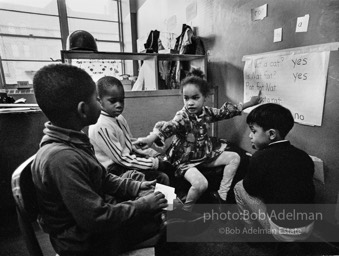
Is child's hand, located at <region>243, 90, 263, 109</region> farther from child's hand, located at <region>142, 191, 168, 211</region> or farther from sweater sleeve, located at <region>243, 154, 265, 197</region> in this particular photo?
child's hand, located at <region>142, 191, 168, 211</region>

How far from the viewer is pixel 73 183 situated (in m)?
0.56

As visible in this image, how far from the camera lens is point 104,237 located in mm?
657

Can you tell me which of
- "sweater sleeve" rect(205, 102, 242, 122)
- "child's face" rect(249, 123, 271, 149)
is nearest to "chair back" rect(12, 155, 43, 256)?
"child's face" rect(249, 123, 271, 149)

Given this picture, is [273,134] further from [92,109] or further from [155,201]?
[92,109]

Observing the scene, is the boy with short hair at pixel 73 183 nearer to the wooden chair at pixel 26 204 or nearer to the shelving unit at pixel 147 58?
the wooden chair at pixel 26 204

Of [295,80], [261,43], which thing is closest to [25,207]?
[295,80]

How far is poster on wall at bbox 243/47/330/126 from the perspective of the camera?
1.19m

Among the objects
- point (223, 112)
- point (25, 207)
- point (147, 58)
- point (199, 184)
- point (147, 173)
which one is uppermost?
point (147, 58)

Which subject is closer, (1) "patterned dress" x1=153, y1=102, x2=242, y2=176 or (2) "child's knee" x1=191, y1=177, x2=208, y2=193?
(2) "child's knee" x1=191, y1=177, x2=208, y2=193

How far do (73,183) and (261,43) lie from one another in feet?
5.12

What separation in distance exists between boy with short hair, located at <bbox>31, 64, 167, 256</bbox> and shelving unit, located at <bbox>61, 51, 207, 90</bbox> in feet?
4.18

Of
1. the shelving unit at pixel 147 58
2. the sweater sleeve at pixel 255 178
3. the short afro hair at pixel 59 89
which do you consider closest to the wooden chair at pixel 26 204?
the short afro hair at pixel 59 89

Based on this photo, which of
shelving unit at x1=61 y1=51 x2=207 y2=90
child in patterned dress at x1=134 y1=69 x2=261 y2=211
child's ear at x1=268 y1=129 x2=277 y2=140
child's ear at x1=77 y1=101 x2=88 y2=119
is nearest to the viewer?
child's ear at x1=77 y1=101 x2=88 y2=119

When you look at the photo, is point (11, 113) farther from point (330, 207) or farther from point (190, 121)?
point (330, 207)
